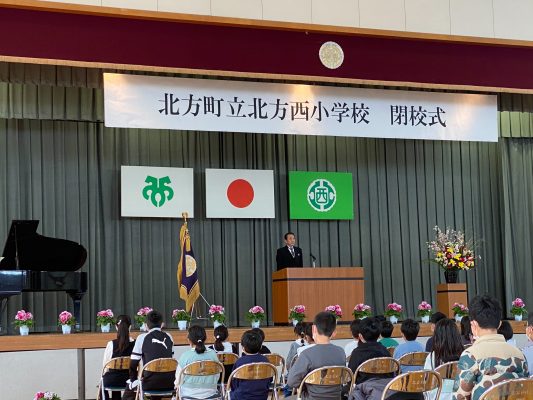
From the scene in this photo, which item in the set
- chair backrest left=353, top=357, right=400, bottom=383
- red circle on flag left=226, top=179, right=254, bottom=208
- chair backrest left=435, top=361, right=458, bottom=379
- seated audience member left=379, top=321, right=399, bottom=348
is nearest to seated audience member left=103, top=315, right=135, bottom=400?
seated audience member left=379, top=321, right=399, bottom=348

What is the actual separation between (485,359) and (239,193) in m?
9.23

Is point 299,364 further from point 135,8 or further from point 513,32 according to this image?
point 513,32

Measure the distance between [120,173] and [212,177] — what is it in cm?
139

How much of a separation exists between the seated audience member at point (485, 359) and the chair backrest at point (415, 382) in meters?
0.76

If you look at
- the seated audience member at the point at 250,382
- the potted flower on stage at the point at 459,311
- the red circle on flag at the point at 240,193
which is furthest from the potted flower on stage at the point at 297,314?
the seated audience member at the point at 250,382

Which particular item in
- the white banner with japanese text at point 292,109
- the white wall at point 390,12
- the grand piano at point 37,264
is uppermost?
the white wall at point 390,12

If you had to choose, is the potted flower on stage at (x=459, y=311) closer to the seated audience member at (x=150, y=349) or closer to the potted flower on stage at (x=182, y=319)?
the potted flower on stage at (x=182, y=319)

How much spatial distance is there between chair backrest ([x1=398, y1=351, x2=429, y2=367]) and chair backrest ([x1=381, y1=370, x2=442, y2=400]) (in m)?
1.29

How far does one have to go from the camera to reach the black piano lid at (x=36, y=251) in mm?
9914

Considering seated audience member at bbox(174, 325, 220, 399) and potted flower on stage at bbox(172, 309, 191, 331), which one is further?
potted flower on stage at bbox(172, 309, 191, 331)

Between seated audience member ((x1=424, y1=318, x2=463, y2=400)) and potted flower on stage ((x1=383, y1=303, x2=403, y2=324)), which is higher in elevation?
seated audience member ((x1=424, y1=318, x2=463, y2=400))

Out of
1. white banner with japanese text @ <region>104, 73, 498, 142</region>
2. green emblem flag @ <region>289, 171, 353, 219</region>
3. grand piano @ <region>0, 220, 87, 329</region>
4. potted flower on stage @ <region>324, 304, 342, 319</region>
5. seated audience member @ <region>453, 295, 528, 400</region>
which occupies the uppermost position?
white banner with japanese text @ <region>104, 73, 498, 142</region>

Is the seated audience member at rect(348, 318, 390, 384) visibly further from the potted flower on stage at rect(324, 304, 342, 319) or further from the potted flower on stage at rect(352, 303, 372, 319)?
the potted flower on stage at rect(352, 303, 372, 319)

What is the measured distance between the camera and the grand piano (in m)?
9.60
